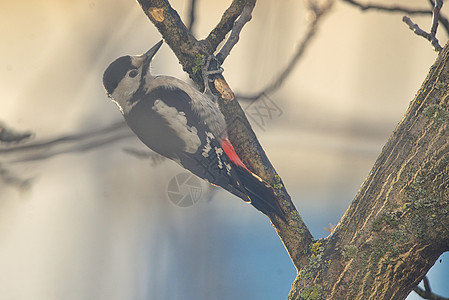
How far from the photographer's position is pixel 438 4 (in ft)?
3.88

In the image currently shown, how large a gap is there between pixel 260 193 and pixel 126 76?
0.56 metres

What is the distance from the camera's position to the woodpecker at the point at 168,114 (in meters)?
1.33

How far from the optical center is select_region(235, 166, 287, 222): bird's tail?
3.73 feet

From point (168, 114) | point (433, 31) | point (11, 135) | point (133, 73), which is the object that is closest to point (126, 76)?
point (133, 73)

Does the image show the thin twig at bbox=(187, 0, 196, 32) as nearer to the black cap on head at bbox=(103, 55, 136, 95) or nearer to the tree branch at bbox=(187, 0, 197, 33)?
the tree branch at bbox=(187, 0, 197, 33)

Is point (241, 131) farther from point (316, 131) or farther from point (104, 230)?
point (104, 230)

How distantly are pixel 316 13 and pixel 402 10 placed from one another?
0.90 ft

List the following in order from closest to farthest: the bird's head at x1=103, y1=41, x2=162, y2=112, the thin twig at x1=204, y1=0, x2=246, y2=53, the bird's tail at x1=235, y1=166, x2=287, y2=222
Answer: the bird's tail at x1=235, y1=166, x2=287, y2=222
the thin twig at x1=204, y1=0, x2=246, y2=53
the bird's head at x1=103, y1=41, x2=162, y2=112

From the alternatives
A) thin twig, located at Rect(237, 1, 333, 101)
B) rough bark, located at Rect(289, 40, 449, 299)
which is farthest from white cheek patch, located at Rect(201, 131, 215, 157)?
rough bark, located at Rect(289, 40, 449, 299)

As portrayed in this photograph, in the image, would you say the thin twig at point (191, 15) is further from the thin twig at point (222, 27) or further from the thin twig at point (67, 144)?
the thin twig at point (67, 144)

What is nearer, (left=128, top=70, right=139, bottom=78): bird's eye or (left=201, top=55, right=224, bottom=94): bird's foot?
(left=201, top=55, right=224, bottom=94): bird's foot

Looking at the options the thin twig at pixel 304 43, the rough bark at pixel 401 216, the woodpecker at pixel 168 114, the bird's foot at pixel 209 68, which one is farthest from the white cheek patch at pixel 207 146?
the rough bark at pixel 401 216

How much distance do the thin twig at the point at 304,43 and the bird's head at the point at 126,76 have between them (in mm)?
370

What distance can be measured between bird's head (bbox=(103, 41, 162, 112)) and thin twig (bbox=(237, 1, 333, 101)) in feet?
1.22
